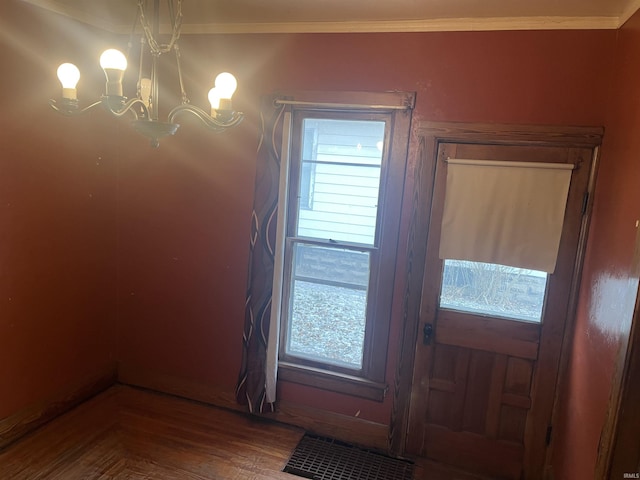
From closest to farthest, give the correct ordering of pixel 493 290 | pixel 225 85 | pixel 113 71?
pixel 113 71 < pixel 225 85 < pixel 493 290

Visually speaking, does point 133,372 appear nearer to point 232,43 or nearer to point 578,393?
point 232,43

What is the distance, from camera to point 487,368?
8.42 feet

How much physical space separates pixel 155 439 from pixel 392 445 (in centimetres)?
146

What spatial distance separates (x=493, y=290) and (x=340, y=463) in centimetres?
136

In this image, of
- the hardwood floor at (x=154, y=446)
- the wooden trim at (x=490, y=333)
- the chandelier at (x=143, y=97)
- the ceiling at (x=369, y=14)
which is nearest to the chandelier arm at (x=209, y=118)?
the chandelier at (x=143, y=97)

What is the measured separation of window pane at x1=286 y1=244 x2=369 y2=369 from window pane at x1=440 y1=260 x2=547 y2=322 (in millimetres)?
517

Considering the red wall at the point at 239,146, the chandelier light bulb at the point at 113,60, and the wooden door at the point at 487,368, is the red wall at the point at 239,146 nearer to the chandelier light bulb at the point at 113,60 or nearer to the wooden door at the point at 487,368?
the wooden door at the point at 487,368

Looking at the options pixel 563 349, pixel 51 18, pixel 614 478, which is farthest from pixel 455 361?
pixel 51 18

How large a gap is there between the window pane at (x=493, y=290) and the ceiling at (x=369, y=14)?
1.28 m

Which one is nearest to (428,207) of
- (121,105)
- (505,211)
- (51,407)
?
(505,211)

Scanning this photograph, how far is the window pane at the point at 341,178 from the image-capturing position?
8.66 ft

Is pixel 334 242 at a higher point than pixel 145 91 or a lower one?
lower

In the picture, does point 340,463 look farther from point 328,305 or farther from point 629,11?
point 629,11

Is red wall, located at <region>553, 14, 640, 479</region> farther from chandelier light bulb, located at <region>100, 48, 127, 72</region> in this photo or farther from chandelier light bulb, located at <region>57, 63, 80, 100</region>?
chandelier light bulb, located at <region>57, 63, 80, 100</region>
